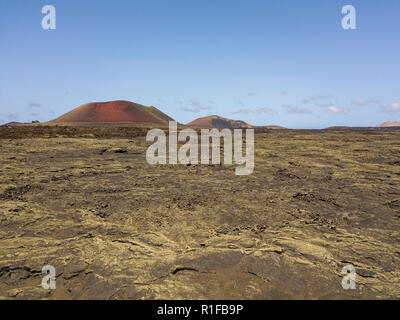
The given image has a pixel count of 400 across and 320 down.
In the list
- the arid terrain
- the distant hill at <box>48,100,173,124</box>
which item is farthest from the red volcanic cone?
the arid terrain

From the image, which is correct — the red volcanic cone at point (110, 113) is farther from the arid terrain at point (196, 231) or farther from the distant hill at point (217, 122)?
the arid terrain at point (196, 231)

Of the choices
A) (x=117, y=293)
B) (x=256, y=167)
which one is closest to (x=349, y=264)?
(x=117, y=293)

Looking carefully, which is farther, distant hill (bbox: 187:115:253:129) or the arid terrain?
distant hill (bbox: 187:115:253:129)

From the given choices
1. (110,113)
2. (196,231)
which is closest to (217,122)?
(110,113)

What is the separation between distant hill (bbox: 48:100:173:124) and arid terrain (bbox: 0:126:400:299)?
3477 cm

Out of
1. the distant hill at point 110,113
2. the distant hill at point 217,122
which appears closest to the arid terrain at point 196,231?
the distant hill at point 110,113

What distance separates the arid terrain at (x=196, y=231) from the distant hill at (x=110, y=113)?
114ft

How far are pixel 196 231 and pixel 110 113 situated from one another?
4081 centimetres

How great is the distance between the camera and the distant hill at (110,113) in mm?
38675

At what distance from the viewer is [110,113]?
4050 cm

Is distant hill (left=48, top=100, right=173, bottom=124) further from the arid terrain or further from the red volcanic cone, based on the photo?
the arid terrain

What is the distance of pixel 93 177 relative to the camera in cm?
508

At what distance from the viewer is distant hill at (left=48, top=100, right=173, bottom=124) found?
127 ft
